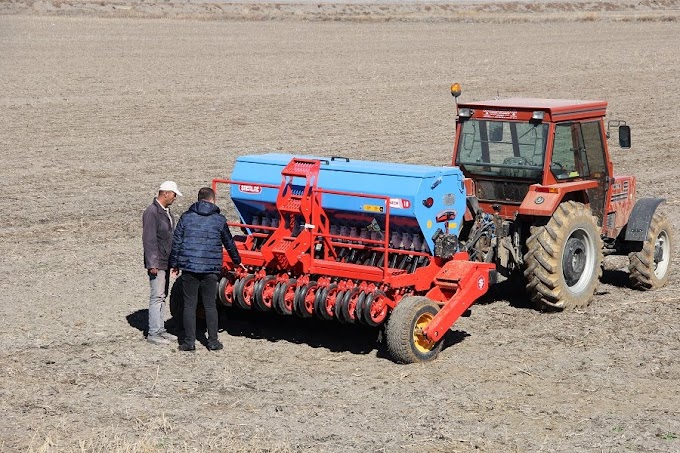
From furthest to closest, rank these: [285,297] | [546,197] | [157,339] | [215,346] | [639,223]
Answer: [639,223] < [546,197] < [157,339] < [215,346] < [285,297]

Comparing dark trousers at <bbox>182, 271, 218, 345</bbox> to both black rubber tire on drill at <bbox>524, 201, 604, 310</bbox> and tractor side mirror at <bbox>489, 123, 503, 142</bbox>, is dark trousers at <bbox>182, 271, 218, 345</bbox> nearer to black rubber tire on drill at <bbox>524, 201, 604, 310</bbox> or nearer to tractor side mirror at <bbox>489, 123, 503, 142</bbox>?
black rubber tire on drill at <bbox>524, 201, 604, 310</bbox>

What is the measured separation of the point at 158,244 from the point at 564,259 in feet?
13.0

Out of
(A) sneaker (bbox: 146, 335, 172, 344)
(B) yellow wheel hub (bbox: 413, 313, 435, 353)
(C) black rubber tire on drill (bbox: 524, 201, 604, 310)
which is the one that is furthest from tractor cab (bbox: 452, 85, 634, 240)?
(A) sneaker (bbox: 146, 335, 172, 344)

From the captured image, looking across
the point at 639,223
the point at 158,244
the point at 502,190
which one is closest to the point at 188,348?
the point at 158,244

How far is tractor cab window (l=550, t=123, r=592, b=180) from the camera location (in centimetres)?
1217

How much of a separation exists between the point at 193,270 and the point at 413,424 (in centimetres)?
269

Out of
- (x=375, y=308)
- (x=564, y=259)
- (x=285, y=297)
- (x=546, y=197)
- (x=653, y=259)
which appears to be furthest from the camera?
(x=653, y=259)

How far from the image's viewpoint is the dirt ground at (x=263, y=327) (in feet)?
29.3

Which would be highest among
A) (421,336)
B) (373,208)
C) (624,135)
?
(624,135)

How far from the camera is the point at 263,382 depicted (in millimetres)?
10016

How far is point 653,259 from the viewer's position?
13.2 metres

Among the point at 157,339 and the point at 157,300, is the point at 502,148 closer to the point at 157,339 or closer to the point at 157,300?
the point at 157,300

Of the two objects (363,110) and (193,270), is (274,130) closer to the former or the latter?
(363,110)

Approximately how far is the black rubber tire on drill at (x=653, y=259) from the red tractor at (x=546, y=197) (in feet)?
0.06
